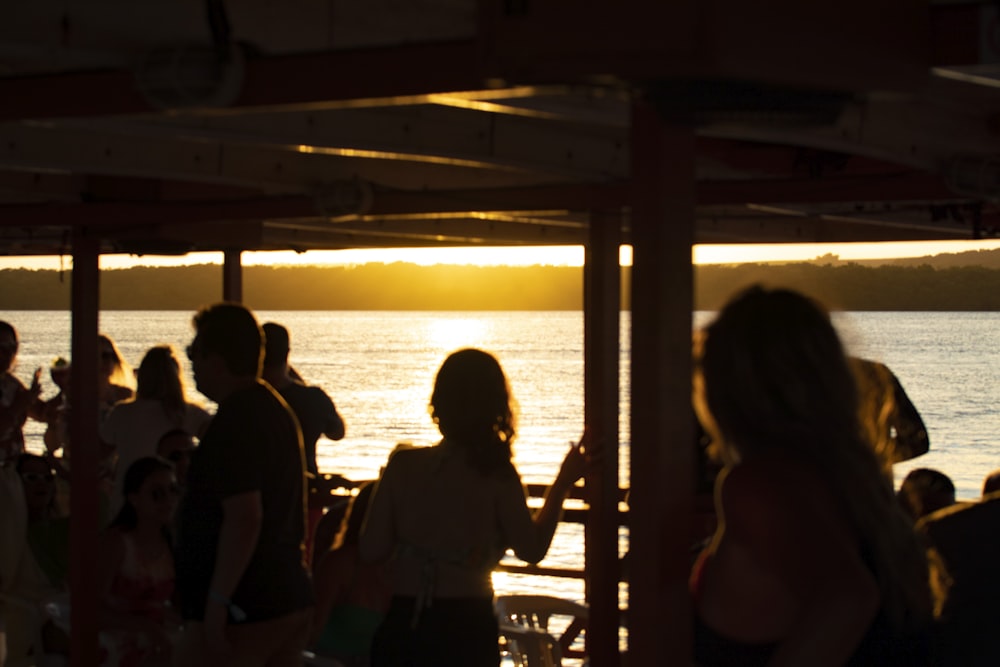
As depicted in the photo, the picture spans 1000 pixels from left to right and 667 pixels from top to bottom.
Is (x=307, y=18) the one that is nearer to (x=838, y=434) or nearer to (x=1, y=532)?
(x=838, y=434)

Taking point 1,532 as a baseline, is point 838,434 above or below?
above

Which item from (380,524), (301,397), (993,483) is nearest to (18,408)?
(301,397)

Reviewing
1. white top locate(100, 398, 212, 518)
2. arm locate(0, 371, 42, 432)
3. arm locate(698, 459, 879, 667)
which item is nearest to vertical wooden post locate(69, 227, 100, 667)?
white top locate(100, 398, 212, 518)

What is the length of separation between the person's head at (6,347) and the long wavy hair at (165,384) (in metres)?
1.13

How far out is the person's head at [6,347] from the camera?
668 cm

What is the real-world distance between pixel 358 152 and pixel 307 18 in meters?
1.19

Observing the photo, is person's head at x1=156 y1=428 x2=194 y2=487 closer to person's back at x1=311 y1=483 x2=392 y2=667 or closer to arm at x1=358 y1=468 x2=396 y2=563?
person's back at x1=311 y1=483 x2=392 y2=667

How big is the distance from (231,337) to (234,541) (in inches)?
20.1

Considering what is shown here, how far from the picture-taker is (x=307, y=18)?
349cm

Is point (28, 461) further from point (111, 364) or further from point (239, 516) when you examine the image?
point (239, 516)

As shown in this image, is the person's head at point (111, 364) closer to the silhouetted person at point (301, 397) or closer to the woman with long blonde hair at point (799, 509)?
the silhouetted person at point (301, 397)

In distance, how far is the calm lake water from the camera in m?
22.2

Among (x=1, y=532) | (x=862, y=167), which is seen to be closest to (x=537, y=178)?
(x=862, y=167)

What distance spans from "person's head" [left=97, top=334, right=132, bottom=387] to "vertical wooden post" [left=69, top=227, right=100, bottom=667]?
1.11 meters
